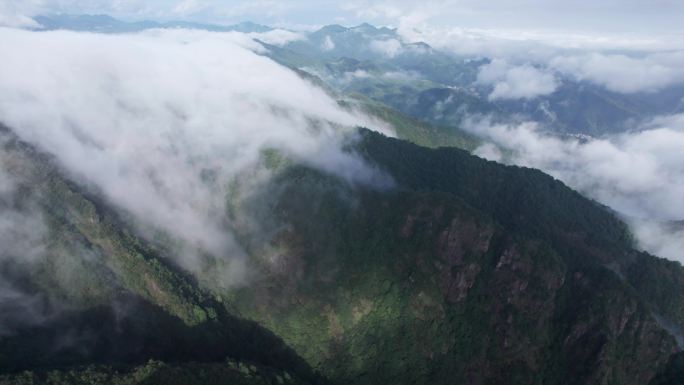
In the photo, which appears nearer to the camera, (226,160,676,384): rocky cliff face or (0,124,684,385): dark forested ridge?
(0,124,684,385): dark forested ridge

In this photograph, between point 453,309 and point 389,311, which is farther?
point 389,311

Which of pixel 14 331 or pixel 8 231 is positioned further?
pixel 8 231

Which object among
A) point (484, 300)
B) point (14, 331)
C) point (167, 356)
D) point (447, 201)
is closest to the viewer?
point (14, 331)

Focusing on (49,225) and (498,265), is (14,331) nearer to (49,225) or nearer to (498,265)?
(49,225)

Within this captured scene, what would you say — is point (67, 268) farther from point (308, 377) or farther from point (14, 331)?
point (308, 377)

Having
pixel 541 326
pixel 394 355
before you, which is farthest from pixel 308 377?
pixel 541 326

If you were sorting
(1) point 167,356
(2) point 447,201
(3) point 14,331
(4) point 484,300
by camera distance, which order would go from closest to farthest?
(3) point 14,331, (1) point 167,356, (4) point 484,300, (2) point 447,201

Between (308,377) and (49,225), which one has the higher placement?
(49,225)

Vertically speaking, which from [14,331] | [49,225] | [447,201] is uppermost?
[447,201]

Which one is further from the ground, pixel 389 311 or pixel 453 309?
pixel 453 309

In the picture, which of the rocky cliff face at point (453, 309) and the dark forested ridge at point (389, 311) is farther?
the rocky cliff face at point (453, 309)
